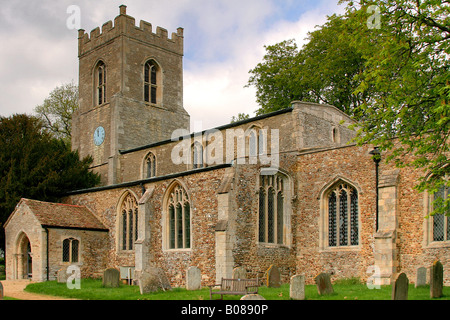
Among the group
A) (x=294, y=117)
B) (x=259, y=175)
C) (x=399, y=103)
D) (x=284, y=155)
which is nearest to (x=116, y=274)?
(x=259, y=175)

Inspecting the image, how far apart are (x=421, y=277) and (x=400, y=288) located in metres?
4.16

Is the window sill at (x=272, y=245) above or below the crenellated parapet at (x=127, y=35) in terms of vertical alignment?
below

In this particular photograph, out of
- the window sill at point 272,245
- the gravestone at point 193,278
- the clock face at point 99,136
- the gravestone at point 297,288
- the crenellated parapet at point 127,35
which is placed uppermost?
the crenellated parapet at point 127,35

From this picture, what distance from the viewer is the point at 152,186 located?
84.9 ft

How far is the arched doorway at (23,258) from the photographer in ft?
88.6

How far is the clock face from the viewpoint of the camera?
36844mm

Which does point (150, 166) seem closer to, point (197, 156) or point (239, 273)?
point (197, 156)

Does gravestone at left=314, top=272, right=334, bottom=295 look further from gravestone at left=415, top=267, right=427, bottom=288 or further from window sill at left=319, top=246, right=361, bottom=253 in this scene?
window sill at left=319, top=246, right=361, bottom=253

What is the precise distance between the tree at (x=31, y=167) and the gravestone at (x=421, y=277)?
20.0 metres

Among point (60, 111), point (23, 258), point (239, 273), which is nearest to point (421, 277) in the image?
point (239, 273)

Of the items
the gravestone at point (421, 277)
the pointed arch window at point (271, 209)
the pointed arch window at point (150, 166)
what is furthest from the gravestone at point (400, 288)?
the pointed arch window at point (150, 166)

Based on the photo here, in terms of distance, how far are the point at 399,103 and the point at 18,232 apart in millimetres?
19112

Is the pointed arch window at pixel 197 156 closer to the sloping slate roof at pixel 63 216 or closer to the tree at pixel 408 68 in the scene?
the sloping slate roof at pixel 63 216
